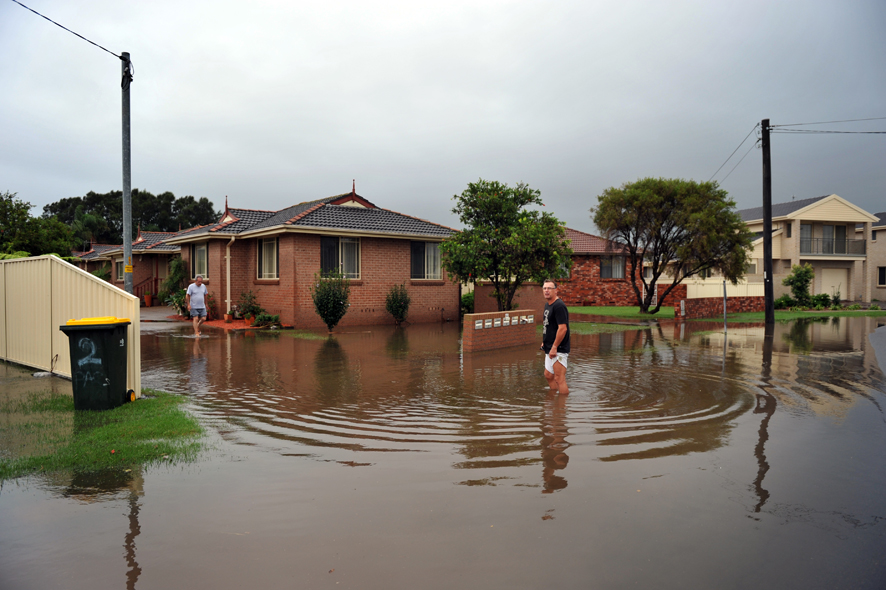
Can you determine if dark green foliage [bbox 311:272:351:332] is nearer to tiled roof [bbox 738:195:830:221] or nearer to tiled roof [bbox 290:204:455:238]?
tiled roof [bbox 290:204:455:238]

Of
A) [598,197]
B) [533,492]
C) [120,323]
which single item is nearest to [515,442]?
[533,492]

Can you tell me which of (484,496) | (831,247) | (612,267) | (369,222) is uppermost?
(831,247)

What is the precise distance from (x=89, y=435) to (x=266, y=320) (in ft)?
45.8

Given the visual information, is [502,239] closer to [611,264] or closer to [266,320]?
[266,320]

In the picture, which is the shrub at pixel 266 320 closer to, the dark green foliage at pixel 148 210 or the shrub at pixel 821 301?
the shrub at pixel 821 301

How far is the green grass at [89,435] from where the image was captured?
554 centimetres

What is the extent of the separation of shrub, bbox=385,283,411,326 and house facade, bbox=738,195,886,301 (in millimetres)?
28867

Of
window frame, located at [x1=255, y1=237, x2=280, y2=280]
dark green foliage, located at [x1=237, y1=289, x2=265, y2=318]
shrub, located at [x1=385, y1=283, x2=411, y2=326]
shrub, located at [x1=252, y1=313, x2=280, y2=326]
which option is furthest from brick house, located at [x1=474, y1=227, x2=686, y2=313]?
shrub, located at [x1=252, y1=313, x2=280, y2=326]

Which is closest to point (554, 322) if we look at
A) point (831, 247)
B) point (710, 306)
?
point (710, 306)

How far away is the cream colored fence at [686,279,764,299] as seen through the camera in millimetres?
31327

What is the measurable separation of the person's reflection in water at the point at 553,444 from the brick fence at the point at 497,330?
555 centimetres

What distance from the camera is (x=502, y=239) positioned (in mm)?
18281

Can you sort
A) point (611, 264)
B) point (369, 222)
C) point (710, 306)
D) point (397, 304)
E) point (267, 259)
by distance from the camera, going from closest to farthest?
point (397, 304) < point (267, 259) < point (369, 222) < point (710, 306) < point (611, 264)

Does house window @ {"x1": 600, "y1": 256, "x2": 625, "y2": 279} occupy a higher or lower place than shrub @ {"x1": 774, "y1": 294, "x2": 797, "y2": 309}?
higher
